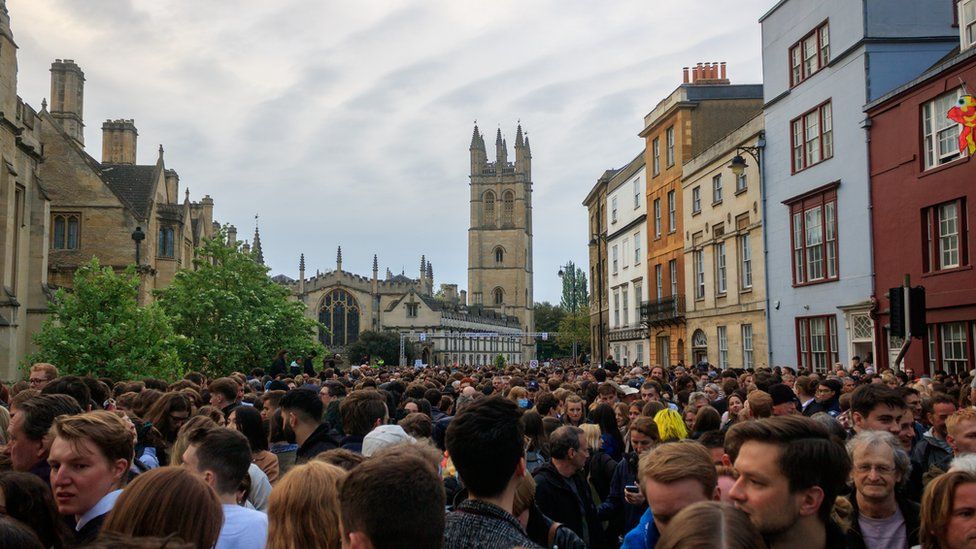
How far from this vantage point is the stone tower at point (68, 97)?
4766cm

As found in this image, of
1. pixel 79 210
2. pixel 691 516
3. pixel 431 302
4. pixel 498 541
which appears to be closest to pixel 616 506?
pixel 498 541

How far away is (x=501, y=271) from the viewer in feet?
445

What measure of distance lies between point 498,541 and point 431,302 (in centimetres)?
10922

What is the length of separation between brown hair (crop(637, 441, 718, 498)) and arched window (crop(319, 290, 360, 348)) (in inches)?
4191

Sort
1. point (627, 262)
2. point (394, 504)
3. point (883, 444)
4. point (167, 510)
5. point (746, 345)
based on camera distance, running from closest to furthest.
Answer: point (394, 504) → point (167, 510) → point (883, 444) → point (746, 345) → point (627, 262)

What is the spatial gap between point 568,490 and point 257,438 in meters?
2.38

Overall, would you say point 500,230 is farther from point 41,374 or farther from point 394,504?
point 394,504

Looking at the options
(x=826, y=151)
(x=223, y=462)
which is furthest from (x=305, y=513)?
(x=826, y=151)

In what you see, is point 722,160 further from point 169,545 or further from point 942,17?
point 169,545

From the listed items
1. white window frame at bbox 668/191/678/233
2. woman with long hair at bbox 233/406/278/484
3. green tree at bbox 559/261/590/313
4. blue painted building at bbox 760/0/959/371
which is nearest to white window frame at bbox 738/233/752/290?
blue painted building at bbox 760/0/959/371

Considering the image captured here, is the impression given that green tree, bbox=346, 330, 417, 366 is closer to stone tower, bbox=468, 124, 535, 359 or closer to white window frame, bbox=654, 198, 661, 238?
stone tower, bbox=468, 124, 535, 359

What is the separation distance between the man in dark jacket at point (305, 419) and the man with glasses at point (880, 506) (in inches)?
162

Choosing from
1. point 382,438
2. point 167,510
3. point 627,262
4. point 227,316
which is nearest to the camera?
point 167,510

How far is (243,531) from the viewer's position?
13.1 feet
